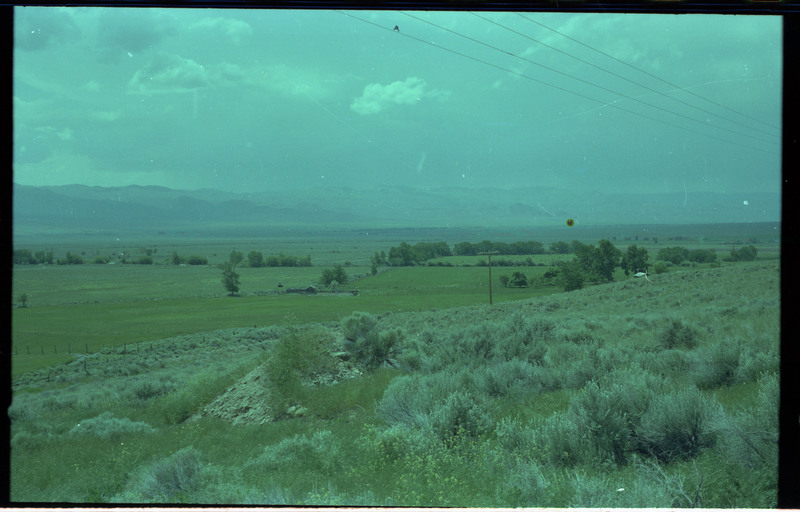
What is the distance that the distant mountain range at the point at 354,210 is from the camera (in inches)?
223

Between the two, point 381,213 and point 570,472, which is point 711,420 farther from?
point 381,213

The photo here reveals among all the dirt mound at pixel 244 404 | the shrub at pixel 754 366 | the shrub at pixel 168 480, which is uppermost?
the shrub at pixel 754 366

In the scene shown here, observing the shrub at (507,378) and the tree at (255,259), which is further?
the tree at (255,259)

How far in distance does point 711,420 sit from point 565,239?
82.1 inches

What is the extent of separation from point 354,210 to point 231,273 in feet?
4.67

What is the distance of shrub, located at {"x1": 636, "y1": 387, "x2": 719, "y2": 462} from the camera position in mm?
4570

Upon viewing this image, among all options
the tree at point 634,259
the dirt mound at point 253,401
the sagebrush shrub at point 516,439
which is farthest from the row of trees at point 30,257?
the tree at point 634,259

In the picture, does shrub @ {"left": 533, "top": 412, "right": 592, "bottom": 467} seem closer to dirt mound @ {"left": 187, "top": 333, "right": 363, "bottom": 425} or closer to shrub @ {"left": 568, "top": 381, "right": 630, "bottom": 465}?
shrub @ {"left": 568, "top": 381, "right": 630, "bottom": 465}

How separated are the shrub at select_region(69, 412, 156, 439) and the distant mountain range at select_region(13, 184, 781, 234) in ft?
6.13

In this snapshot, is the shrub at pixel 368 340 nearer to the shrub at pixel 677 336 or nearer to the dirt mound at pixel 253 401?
the dirt mound at pixel 253 401

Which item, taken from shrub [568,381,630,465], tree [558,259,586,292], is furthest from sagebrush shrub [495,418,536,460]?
tree [558,259,586,292]

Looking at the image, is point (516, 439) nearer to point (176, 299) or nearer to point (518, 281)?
point (518, 281)

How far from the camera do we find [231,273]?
5590 mm

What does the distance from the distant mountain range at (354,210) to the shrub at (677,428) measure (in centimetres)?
196
